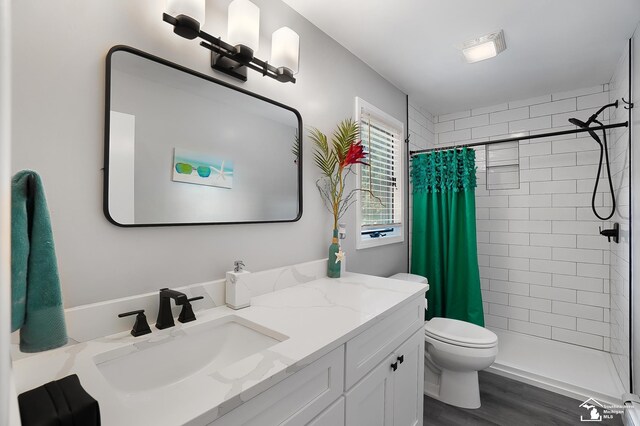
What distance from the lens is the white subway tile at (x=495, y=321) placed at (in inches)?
117

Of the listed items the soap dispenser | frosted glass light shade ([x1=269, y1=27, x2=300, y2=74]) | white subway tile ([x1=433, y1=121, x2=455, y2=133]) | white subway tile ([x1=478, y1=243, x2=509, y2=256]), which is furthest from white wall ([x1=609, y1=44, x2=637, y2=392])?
the soap dispenser

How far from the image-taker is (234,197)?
1.33 metres

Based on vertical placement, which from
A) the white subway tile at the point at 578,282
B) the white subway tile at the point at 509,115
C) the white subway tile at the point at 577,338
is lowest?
the white subway tile at the point at 577,338

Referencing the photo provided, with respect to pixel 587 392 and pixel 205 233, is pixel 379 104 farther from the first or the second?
pixel 587 392

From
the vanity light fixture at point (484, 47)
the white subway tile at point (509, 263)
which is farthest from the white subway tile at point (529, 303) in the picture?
the vanity light fixture at point (484, 47)

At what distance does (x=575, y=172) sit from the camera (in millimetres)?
2633

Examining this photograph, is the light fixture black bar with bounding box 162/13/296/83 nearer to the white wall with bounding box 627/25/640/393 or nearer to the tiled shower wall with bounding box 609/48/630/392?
the white wall with bounding box 627/25/640/393

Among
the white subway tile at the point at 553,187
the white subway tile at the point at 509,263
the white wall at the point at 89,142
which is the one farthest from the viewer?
the white subway tile at the point at 509,263

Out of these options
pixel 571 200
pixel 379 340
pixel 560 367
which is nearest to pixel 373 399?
pixel 379 340

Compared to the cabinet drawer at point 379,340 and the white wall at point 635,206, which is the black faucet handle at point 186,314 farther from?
the white wall at point 635,206

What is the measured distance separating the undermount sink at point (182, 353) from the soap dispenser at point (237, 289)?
3.0 inches

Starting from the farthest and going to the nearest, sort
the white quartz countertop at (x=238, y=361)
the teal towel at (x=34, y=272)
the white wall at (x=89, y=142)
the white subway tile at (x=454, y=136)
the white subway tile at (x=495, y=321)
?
the white subway tile at (x=454, y=136), the white subway tile at (x=495, y=321), the white wall at (x=89, y=142), the white quartz countertop at (x=238, y=361), the teal towel at (x=34, y=272)

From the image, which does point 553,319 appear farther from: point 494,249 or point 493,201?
point 493,201

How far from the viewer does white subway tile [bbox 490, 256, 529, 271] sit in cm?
287
